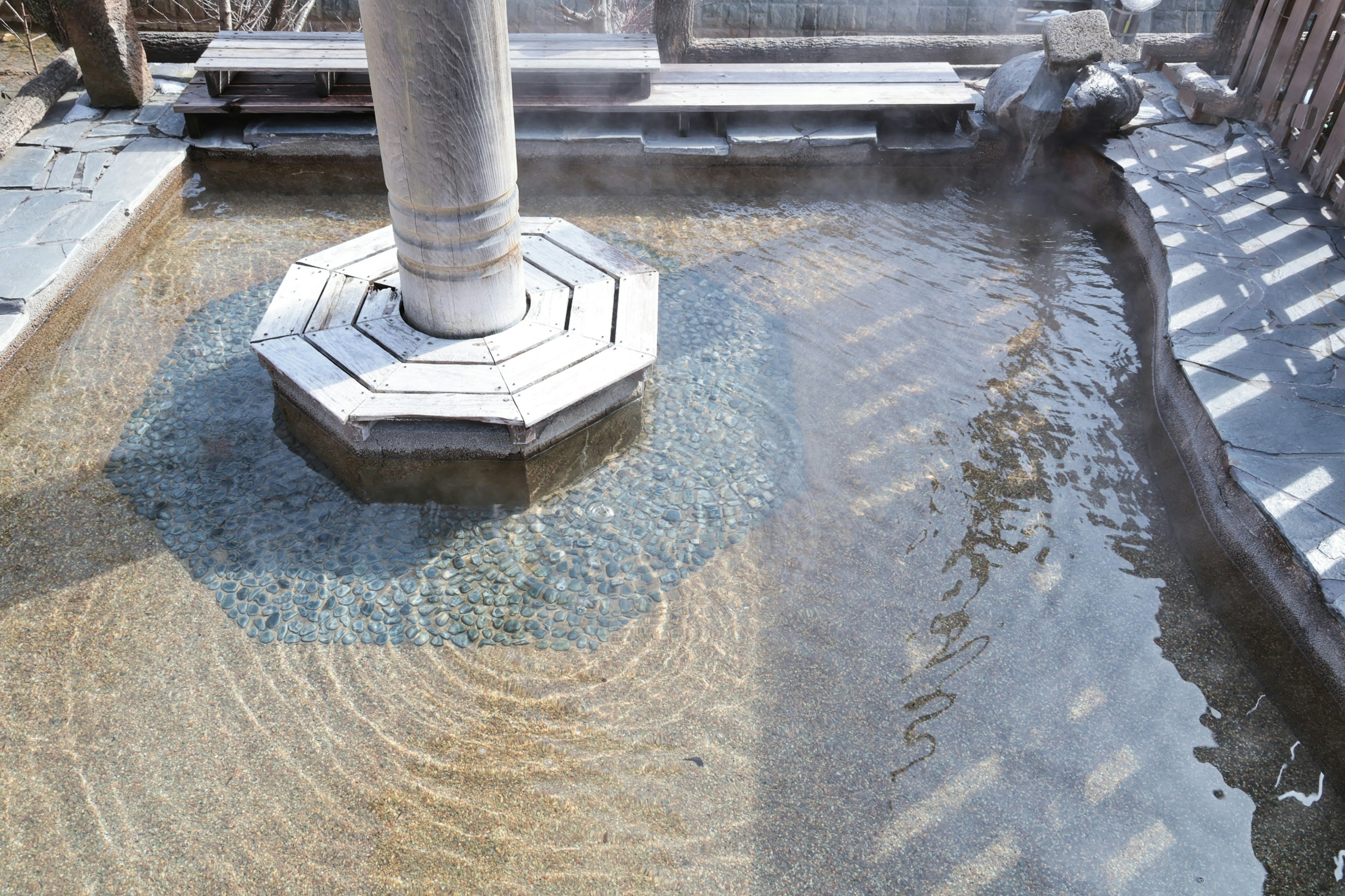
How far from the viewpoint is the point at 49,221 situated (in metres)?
4.68

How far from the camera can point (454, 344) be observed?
11.4 ft

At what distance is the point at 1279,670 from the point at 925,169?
432 centimetres

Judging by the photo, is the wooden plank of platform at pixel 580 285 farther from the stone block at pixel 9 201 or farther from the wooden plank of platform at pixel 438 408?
the stone block at pixel 9 201

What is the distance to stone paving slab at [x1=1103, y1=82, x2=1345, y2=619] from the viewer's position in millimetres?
3209

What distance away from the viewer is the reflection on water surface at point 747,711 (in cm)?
244

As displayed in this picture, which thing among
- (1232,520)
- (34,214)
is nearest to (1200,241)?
(1232,520)

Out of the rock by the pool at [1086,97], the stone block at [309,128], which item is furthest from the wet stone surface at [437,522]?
the rock by the pool at [1086,97]

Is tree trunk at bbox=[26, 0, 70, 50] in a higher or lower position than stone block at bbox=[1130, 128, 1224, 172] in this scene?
higher

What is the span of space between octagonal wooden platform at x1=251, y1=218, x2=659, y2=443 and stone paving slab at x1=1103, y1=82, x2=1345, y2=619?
249 centimetres

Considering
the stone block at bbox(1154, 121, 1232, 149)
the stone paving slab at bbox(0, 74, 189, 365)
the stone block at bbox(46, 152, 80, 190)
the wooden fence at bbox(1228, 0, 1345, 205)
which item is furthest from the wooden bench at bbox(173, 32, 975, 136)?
the wooden fence at bbox(1228, 0, 1345, 205)

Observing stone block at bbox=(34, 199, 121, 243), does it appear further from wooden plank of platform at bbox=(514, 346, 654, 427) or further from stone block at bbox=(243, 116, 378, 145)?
wooden plank of platform at bbox=(514, 346, 654, 427)

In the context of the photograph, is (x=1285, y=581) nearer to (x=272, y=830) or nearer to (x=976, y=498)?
(x=976, y=498)

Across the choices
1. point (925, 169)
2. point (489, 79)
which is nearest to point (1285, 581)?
point (489, 79)

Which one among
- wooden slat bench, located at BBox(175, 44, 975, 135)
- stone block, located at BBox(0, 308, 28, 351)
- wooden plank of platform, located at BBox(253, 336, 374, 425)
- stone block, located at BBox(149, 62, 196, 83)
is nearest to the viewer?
wooden plank of platform, located at BBox(253, 336, 374, 425)
